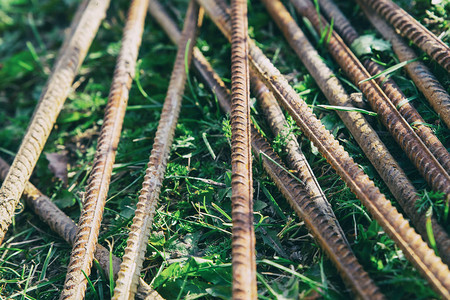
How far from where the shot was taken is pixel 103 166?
247 centimetres

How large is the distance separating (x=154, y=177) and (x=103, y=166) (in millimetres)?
369

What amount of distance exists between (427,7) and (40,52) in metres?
3.64

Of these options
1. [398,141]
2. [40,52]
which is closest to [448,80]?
[398,141]

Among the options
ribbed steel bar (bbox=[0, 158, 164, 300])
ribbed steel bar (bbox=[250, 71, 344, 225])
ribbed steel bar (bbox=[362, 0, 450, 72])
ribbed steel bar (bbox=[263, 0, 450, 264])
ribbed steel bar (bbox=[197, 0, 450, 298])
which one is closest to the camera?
ribbed steel bar (bbox=[197, 0, 450, 298])

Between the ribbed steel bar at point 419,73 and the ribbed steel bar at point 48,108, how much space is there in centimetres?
237

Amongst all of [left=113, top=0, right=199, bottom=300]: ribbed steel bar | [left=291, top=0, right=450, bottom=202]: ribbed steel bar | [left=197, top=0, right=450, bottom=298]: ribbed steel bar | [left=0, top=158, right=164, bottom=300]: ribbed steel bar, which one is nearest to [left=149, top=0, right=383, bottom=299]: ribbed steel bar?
[left=197, top=0, right=450, bottom=298]: ribbed steel bar

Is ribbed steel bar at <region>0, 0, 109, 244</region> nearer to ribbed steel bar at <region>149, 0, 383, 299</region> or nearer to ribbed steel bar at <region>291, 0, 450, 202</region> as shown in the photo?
ribbed steel bar at <region>149, 0, 383, 299</region>

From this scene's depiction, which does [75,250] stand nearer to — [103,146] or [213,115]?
[103,146]

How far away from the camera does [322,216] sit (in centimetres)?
200

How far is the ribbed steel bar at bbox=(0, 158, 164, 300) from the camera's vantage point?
2.07m

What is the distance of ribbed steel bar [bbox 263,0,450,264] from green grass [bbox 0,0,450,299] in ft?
0.27

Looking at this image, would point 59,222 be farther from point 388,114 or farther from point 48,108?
point 388,114

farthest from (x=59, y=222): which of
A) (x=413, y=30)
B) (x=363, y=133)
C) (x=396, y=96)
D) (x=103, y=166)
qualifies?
(x=413, y=30)

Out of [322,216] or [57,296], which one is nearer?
[322,216]
